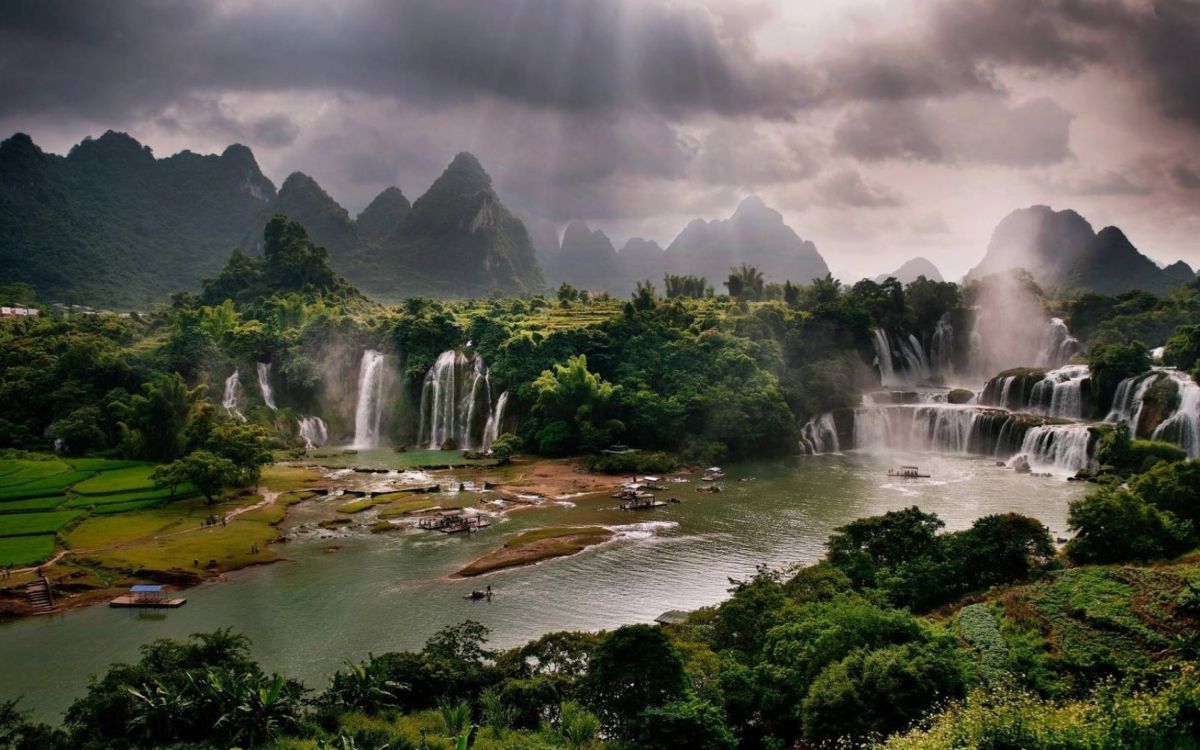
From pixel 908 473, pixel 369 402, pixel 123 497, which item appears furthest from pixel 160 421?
pixel 908 473

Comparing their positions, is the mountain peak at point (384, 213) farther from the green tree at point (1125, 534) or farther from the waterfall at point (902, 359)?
the green tree at point (1125, 534)

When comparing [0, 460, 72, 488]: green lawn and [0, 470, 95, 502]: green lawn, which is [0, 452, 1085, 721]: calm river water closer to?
[0, 470, 95, 502]: green lawn

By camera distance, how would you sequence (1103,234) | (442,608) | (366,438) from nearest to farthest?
(442,608), (366,438), (1103,234)

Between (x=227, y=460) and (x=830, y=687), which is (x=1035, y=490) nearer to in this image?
(x=830, y=687)

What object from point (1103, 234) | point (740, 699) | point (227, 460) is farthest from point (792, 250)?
point (740, 699)

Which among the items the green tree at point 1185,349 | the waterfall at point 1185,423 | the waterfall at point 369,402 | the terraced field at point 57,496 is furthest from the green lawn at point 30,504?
the green tree at point 1185,349

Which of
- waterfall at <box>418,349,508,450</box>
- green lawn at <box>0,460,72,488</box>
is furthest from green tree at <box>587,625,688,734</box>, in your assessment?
waterfall at <box>418,349,508,450</box>

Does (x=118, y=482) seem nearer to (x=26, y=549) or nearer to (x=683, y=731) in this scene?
(x=26, y=549)
